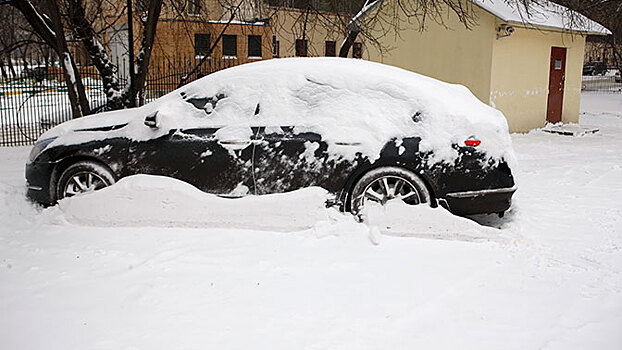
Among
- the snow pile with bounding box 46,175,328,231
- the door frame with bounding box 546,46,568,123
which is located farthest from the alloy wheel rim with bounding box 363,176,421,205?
the door frame with bounding box 546,46,568,123

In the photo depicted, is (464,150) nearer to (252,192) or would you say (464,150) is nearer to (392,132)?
(392,132)

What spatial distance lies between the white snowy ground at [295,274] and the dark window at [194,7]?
6.44 meters

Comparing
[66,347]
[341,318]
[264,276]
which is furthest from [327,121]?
[66,347]

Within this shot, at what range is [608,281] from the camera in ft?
13.7

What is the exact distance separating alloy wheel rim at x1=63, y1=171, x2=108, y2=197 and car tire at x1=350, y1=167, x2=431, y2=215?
2.68 meters

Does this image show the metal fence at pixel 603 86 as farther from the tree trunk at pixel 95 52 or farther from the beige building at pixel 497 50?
the tree trunk at pixel 95 52

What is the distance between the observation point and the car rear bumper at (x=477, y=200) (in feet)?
17.4

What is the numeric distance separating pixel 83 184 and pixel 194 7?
25.3 feet

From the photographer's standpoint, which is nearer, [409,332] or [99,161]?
[409,332]

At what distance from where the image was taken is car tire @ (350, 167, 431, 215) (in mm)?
5277

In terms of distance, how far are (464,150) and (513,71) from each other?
32.3 feet

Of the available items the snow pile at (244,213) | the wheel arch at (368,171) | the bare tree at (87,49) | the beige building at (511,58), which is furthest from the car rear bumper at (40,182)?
the beige building at (511,58)

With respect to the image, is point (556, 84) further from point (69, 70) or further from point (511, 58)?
point (69, 70)

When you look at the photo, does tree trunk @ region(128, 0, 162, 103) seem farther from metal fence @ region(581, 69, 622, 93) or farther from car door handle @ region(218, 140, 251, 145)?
metal fence @ region(581, 69, 622, 93)
